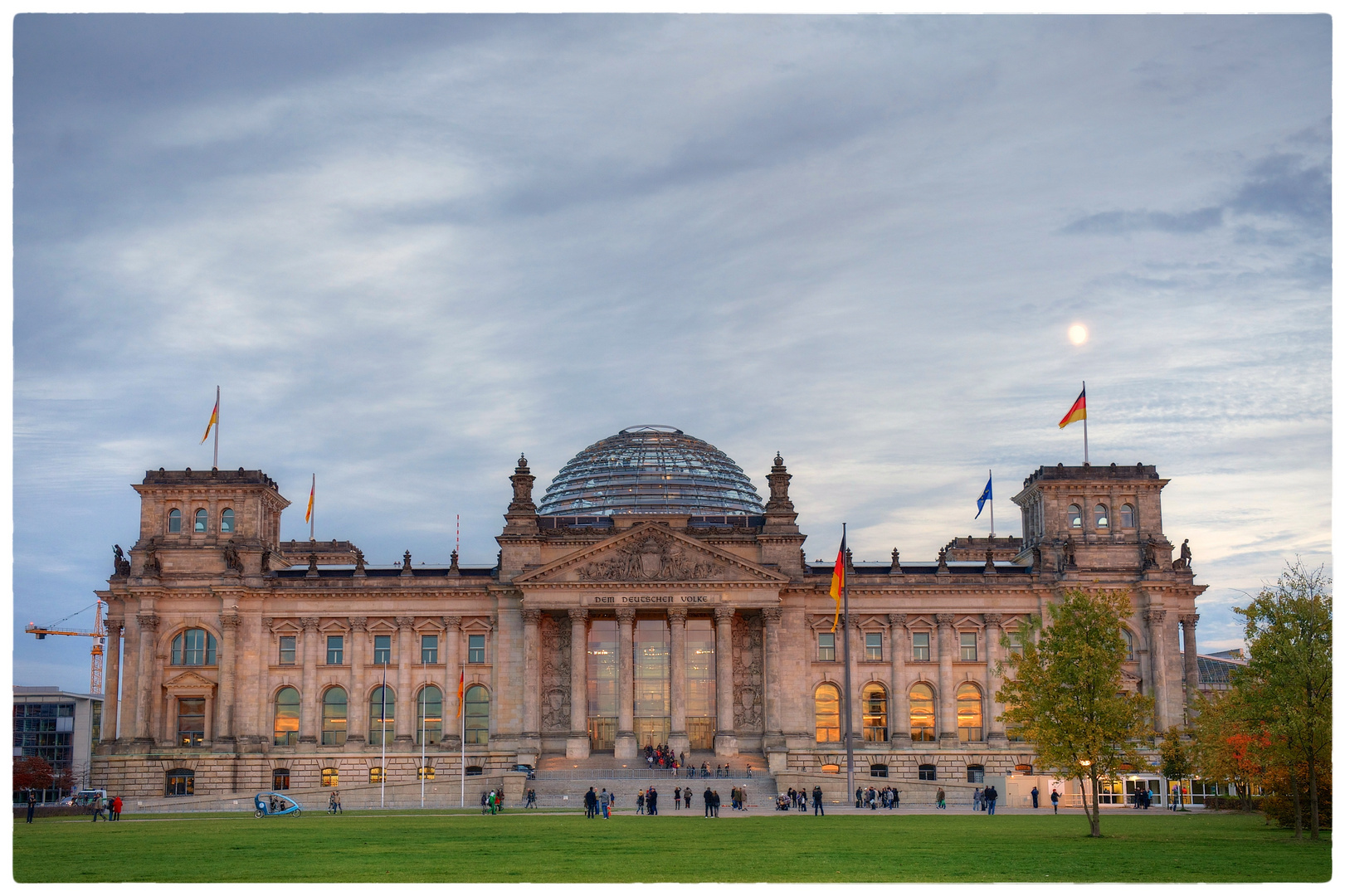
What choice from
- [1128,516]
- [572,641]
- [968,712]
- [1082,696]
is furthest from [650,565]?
[1082,696]

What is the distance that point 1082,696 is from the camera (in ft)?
Answer: 177

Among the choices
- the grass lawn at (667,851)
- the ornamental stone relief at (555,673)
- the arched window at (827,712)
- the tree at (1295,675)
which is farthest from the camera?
the arched window at (827,712)

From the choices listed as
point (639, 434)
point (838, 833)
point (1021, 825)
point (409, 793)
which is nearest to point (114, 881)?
point (838, 833)

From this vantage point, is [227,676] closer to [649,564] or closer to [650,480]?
[649,564]

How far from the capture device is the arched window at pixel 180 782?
95.6 m

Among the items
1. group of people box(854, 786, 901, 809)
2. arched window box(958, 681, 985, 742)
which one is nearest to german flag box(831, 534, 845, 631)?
group of people box(854, 786, 901, 809)

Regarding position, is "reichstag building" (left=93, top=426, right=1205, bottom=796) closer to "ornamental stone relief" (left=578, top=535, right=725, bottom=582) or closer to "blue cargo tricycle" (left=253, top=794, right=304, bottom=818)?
"ornamental stone relief" (left=578, top=535, right=725, bottom=582)

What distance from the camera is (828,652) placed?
100 m

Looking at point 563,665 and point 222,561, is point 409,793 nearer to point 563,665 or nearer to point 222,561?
point 563,665

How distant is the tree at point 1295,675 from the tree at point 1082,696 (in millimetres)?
7934

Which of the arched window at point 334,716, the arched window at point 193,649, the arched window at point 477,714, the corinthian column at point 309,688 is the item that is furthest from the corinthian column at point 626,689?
the arched window at point 193,649

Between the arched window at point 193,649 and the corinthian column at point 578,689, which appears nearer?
the corinthian column at point 578,689

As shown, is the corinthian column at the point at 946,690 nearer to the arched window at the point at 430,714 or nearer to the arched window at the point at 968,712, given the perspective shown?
the arched window at the point at 968,712

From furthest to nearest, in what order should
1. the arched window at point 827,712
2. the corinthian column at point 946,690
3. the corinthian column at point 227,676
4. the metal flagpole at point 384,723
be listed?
1. the arched window at point 827,712
2. the corinthian column at point 946,690
3. the corinthian column at point 227,676
4. the metal flagpole at point 384,723
